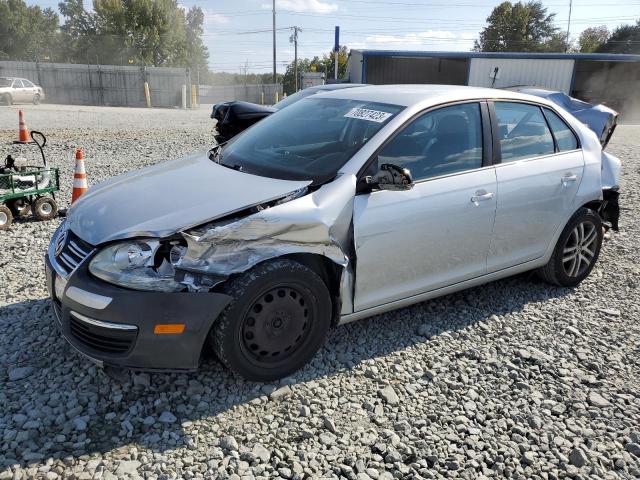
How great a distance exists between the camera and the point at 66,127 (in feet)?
53.6

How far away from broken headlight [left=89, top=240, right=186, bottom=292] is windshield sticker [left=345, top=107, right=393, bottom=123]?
5.19ft

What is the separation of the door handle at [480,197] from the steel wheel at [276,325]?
143cm

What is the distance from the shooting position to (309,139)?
3.85 m

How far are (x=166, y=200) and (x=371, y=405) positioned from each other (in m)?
1.65

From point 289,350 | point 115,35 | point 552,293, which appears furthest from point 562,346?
point 115,35

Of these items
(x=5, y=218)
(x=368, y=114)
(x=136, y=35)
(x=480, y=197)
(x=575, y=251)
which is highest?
(x=136, y=35)

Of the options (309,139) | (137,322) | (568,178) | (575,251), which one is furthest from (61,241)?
(575,251)

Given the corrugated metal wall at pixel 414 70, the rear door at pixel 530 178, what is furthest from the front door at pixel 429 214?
the corrugated metal wall at pixel 414 70

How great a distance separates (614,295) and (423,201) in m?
2.36

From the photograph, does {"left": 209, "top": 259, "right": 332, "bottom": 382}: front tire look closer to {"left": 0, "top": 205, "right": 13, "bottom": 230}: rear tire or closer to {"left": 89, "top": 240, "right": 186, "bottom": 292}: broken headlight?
{"left": 89, "top": 240, "right": 186, "bottom": 292}: broken headlight

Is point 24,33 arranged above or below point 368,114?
above

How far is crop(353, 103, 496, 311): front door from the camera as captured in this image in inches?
132

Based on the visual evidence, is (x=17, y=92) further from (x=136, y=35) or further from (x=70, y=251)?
(x=136, y=35)

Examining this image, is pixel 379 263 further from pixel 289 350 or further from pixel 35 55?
pixel 35 55
